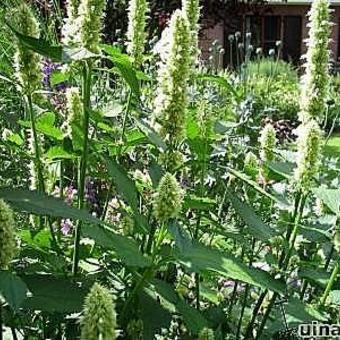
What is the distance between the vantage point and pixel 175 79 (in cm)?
201

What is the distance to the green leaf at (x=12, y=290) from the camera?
1.35 meters

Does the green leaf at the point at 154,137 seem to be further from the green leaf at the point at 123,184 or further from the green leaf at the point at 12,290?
the green leaf at the point at 12,290

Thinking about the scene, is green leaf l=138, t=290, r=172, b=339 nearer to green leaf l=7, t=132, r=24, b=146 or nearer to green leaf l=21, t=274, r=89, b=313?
green leaf l=21, t=274, r=89, b=313

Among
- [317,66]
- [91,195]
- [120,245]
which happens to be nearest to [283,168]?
[317,66]

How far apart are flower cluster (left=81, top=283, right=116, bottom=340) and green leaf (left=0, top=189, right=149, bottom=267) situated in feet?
0.94

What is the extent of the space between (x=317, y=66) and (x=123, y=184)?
2.60ft

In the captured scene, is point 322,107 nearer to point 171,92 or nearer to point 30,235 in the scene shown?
point 171,92

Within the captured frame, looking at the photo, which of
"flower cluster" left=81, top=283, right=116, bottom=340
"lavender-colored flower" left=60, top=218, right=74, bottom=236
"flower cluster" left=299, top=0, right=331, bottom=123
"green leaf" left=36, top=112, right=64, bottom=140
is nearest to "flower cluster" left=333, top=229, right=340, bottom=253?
"flower cluster" left=299, top=0, right=331, bottom=123

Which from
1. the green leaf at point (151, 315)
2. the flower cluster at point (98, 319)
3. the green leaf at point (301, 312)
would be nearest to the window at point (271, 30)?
the green leaf at point (301, 312)

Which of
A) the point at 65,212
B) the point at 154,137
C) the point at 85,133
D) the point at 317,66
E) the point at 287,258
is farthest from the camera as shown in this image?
the point at 317,66

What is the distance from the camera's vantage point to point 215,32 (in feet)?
77.3

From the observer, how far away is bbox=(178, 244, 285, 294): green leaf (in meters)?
1.72

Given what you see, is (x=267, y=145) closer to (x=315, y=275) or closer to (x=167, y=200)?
(x=315, y=275)

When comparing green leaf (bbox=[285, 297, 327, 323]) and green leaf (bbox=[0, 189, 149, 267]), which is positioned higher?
green leaf (bbox=[0, 189, 149, 267])
